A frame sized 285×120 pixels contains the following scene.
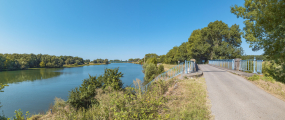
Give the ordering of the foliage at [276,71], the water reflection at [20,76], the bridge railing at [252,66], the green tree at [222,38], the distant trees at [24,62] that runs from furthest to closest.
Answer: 1. the distant trees at [24,62]
2. the green tree at [222,38]
3. the water reflection at [20,76]
4. the bridge railing at [252,66]
5. the foliage at [276,71]

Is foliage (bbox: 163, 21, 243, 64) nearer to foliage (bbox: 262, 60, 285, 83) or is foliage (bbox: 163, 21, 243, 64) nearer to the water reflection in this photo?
foliage (bbox: 262, 60, 285, 83)

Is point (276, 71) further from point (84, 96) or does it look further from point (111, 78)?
point (84, 96)

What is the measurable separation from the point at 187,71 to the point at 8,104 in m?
22.0

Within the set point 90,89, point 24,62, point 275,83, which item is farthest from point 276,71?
point 24,62

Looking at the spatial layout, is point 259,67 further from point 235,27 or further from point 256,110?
point 235,27

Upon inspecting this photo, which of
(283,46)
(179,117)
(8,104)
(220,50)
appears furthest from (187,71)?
(220,50)

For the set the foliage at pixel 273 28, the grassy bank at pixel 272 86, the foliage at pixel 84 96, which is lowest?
the foliage at pixel 84 96

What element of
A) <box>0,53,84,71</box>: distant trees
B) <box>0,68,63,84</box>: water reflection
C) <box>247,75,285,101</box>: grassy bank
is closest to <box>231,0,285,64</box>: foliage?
<box>247,75,285,101</box>: grassy bank

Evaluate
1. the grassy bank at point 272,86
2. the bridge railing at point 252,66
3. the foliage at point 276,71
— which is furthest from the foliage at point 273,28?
the bridge railing at point 252,66

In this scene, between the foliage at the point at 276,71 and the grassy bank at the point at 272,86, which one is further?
the grassy bank at the point at 272,86

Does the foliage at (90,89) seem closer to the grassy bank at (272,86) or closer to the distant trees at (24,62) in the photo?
the grassy bank at (272,86)

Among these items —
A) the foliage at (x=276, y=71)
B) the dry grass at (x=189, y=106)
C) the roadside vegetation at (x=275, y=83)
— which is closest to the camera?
the dry grass at (x=189, y=106)

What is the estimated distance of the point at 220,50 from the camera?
3419cm

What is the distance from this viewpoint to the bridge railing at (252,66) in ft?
31.9
